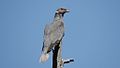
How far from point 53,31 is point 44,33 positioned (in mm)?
280

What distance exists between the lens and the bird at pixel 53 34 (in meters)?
8.05

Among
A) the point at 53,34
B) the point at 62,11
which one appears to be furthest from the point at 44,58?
the point at 62,11

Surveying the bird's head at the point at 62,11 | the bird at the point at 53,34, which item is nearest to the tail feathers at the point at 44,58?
the bird at the point at 53,34

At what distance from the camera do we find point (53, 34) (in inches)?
351

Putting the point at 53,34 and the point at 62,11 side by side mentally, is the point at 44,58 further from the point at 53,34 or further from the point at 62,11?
the point at 62,11

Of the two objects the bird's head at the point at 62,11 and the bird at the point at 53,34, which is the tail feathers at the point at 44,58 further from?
the bird's head at the point at 62,11

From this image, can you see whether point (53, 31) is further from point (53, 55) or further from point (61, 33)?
point (53, 55)

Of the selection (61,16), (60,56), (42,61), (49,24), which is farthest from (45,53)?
(61,16)

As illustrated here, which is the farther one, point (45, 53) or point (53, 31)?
point (53, 31)

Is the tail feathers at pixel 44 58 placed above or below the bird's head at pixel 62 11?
below

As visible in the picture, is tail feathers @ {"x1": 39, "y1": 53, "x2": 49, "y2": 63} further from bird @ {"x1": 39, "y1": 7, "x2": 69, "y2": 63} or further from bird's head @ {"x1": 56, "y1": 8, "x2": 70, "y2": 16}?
bird's head @ {"x1": 56, "y1": 8, "x2": 70, "y2": 16}

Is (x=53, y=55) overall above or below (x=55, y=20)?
below

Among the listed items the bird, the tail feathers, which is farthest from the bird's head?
the tail feathers

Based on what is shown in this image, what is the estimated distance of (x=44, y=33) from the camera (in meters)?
9.07
